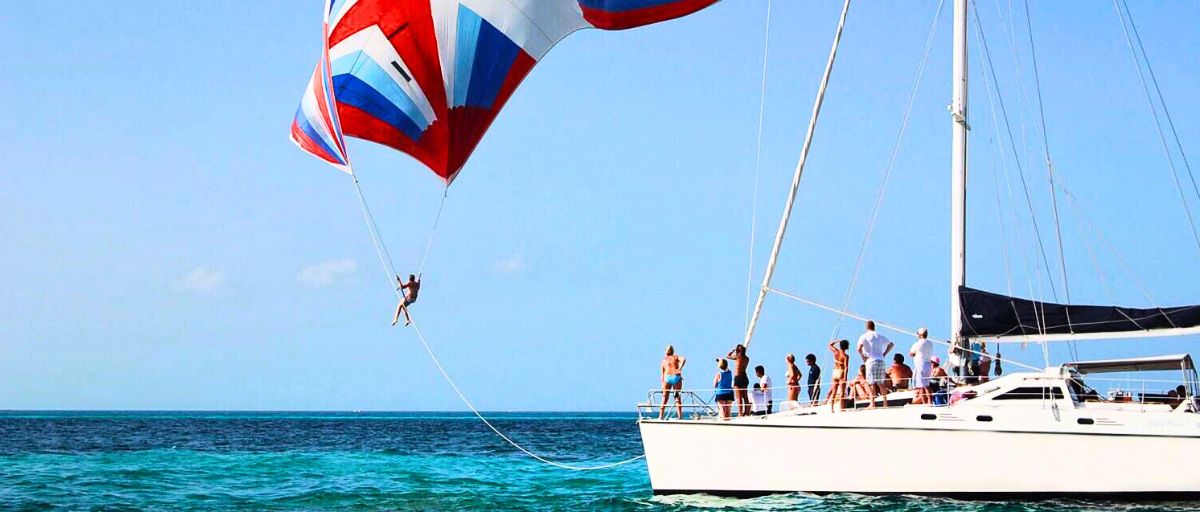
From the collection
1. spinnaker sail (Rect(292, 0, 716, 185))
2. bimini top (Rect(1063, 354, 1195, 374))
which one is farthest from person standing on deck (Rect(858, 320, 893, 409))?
spinnaker sail (Rect(292, 0, 716, 185))

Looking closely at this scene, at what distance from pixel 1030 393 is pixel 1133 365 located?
1.69m

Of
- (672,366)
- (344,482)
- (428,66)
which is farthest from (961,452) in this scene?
(344,482)

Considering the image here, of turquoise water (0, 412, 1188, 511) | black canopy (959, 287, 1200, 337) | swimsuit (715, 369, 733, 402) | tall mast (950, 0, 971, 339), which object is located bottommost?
turquoise water (0, 412, 1188, 511)

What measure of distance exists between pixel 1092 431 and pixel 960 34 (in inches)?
243

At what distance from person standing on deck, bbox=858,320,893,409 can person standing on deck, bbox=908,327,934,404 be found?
0.37m

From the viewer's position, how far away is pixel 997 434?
49.2 ft

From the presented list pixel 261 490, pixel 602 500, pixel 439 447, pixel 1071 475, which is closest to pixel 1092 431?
pixel 1071 475

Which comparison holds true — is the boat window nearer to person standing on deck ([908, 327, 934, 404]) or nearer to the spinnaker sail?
person standing on deck ([908, 327, 934, 404])

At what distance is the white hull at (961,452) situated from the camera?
47.9ft

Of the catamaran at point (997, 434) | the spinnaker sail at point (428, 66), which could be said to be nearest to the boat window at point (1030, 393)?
the catamaran at point (997, 434)

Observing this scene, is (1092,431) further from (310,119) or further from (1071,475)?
(310,119)

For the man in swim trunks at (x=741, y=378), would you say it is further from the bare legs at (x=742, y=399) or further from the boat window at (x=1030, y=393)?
the boat window at (x=1030, y=393)

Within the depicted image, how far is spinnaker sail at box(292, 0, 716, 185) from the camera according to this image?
15.6m

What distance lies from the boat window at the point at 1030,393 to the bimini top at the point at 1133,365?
62 centimetres
